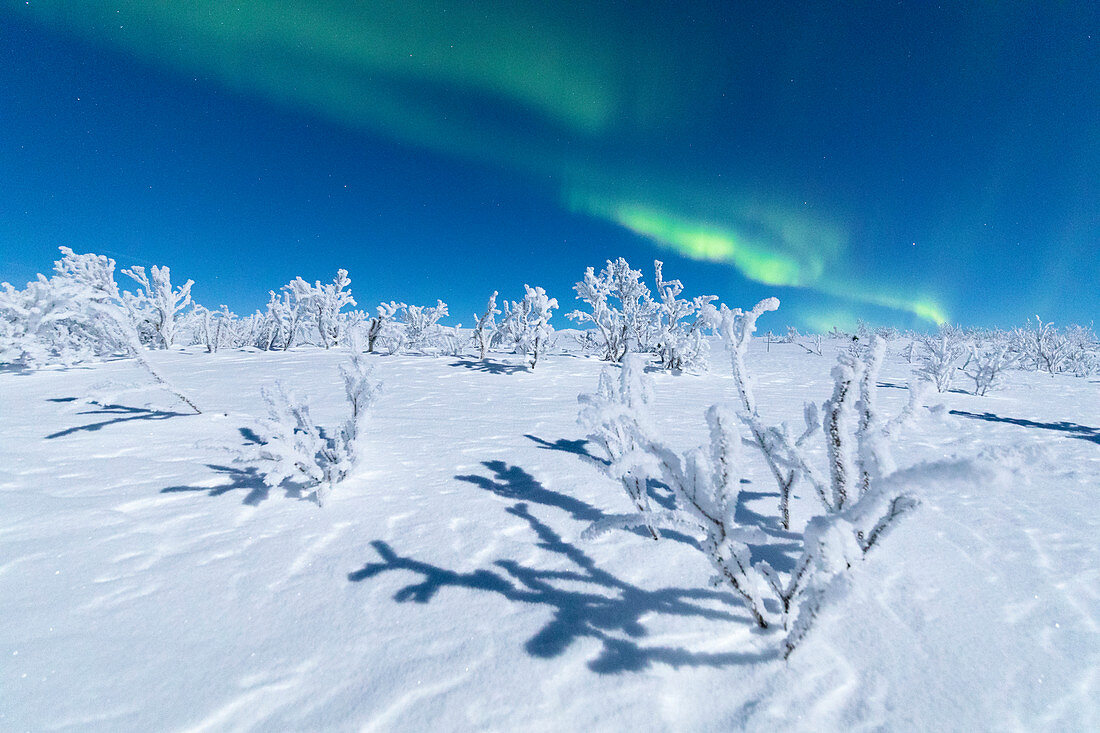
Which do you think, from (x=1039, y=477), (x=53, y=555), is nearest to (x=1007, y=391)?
(x=1039, y=477)

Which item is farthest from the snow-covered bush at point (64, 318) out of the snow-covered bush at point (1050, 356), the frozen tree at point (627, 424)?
the snow-covered bush at point (1050, 356)

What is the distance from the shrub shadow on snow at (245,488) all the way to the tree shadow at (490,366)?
565 centimetres

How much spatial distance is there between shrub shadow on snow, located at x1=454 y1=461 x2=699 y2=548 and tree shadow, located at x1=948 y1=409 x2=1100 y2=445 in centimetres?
586

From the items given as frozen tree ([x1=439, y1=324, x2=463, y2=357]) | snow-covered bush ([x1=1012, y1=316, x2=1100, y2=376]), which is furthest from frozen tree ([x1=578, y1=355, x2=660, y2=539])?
snow-covered bush ([x1=1012, y1=316, x2=1100, y2=376])

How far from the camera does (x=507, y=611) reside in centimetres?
177

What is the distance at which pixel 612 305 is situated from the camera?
1216 centimetres

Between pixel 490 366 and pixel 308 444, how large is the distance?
20.8 ft

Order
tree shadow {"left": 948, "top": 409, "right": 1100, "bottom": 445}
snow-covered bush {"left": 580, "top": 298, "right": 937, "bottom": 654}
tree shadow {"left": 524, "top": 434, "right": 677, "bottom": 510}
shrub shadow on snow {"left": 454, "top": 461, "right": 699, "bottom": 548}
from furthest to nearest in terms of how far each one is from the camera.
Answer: tree shadow {"left": 948, "top": 409, "right": 1100, "bottom": 445}
tree shadow {"left": 524, "top": 434, "right": 677, "bottom": 510}
shrub shadow on snow {"left": 454, "top": 461, "right": 699, "bottom": 548}
snow-covered bush {"left": 580, "top": 298, "right": 937, "bottom": 654}

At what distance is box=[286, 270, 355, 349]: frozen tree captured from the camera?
1290 centimetres

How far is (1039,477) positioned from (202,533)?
19.4 feet

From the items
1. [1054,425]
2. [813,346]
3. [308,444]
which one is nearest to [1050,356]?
[813,346]

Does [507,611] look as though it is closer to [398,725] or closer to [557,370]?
[398,725]

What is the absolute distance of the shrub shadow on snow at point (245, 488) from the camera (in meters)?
2.85

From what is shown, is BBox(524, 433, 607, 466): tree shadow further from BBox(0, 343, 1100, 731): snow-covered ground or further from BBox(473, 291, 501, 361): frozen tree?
BBox(473, 291, 501, 361): frozen tree
